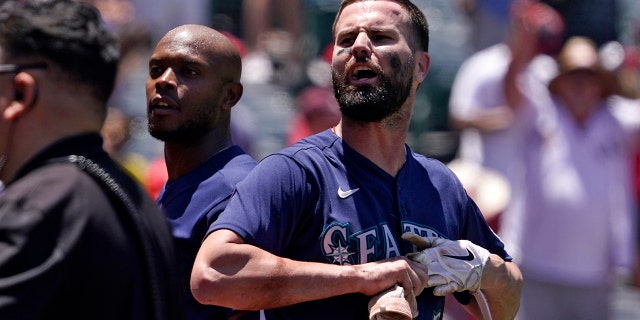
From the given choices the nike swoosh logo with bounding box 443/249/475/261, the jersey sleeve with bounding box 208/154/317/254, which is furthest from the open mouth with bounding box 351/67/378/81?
the nike swoosh logo with bounding box 443/249/475/261

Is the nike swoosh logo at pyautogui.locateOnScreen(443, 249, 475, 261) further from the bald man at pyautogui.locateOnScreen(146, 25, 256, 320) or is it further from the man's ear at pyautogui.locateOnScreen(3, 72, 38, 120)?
the man's ear at pyautogui.locateOnScreen(3, 72, 38, 120)

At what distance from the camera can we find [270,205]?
3453mm

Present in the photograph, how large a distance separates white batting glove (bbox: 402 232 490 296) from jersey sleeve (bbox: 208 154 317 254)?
0.34 metres

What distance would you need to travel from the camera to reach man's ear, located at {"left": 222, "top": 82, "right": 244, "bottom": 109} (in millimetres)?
4215

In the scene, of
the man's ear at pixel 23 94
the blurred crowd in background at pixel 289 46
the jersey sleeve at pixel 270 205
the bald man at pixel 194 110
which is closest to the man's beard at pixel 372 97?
the jersey sleeve at pixel 270 205

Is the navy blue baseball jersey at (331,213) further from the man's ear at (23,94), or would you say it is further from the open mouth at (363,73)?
the man's ear at (23,94)

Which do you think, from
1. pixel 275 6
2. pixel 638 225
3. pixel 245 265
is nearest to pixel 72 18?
pixel 245 265

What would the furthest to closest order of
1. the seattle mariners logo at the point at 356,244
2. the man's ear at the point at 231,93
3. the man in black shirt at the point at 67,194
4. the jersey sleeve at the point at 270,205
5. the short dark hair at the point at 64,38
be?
the man's ear at the point at 231,93, the seattle mariners logo at the point at 356,244, the jersey sleeve at the point at 270,205, the short dark hair at the point at 64,38, the man in black shirt at the point at 67,194

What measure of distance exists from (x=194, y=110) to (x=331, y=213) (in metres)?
0.79

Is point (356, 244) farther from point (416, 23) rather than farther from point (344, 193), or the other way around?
point (416, 23)

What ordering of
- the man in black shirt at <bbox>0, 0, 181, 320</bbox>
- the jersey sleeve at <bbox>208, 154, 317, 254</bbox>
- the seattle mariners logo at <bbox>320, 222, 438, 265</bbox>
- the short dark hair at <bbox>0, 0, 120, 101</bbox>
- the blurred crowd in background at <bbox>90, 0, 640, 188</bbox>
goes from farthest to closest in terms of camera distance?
the blurred crowd in background at <bbox>90, 0, 640, 188</bbox>, the seattle mariners logo at <bbox>320, 222, 438, 265</bbox>, the jersey sleeve at <bbox>208, 154, 317, 254</bbox>, the short dark hair at <bbox>0, 0, 120, 101</bbox>, the man in black shirt at <bbox>0, 0, 181, 320</bbox>

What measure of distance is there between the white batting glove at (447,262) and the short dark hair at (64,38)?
117 cm

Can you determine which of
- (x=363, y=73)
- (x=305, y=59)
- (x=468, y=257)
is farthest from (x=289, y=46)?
(x=468, y=257)

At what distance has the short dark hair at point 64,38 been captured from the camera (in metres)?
2.75
